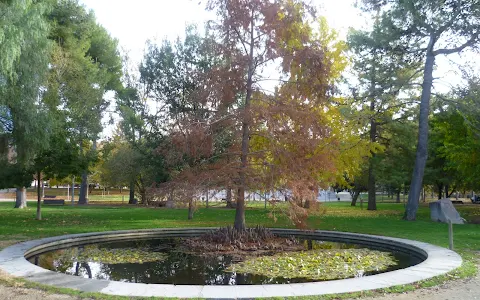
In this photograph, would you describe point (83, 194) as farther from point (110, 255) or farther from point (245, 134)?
point (110, 255)

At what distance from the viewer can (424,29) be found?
75.2 ft

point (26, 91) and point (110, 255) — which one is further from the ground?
point (26, 91)

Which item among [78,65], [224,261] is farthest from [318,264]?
[78,65]

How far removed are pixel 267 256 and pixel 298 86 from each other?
5.92 m

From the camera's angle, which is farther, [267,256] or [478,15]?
[478,15]

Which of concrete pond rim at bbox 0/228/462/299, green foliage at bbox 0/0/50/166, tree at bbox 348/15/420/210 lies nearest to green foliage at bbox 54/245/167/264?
concrete pond rim at bbox 0/228/462/299

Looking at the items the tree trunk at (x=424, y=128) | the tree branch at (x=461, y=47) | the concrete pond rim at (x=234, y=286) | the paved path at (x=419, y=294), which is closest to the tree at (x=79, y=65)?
the concrete pond rim at (x=234, y=286)

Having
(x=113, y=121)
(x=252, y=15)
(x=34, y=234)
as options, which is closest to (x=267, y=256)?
(x=252, y=15)

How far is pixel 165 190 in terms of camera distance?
42.9 feet

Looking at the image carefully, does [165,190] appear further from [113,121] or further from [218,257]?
[113,121]

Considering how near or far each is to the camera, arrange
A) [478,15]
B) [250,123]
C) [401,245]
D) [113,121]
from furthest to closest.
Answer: [113,121]
[478,15]
[250,123]
[401,245]

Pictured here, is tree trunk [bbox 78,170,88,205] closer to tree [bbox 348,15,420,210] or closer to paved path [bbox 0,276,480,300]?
A: tree [bbox 348,15,420,210]

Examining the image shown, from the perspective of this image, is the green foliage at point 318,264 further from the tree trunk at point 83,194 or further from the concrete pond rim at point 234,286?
the tree trunk at point 83,194

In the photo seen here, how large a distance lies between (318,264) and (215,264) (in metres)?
2.58
